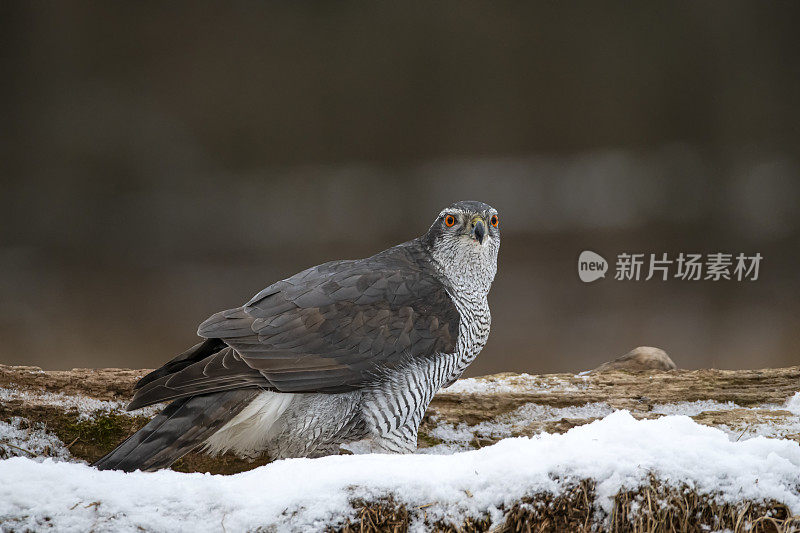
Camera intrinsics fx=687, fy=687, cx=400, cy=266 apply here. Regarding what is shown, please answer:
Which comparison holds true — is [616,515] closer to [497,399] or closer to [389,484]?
[389,484]

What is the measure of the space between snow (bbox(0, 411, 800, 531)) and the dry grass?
0.02 meters

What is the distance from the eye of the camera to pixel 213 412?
191cm

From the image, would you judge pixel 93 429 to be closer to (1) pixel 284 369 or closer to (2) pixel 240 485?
(1) pixel 284 369

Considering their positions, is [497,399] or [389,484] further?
[497,399]

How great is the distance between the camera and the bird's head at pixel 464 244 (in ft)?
7.64

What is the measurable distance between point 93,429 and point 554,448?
163 centimetres

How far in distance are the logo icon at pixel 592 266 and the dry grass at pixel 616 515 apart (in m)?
2.28

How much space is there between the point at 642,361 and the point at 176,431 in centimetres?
209

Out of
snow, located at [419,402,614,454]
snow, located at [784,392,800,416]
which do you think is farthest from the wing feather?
snow, located at [784,392,800,416]

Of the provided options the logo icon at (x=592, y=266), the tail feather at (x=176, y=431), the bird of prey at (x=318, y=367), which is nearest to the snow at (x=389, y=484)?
the tail feather at (x=176, y=431)

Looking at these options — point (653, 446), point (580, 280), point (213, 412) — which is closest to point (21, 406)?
point (213, 412)

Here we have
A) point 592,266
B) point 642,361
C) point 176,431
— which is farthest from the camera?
point 592,266

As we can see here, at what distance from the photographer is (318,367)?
1995 millimetres

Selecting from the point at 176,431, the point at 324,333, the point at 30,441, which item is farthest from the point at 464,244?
the point at 30,441
